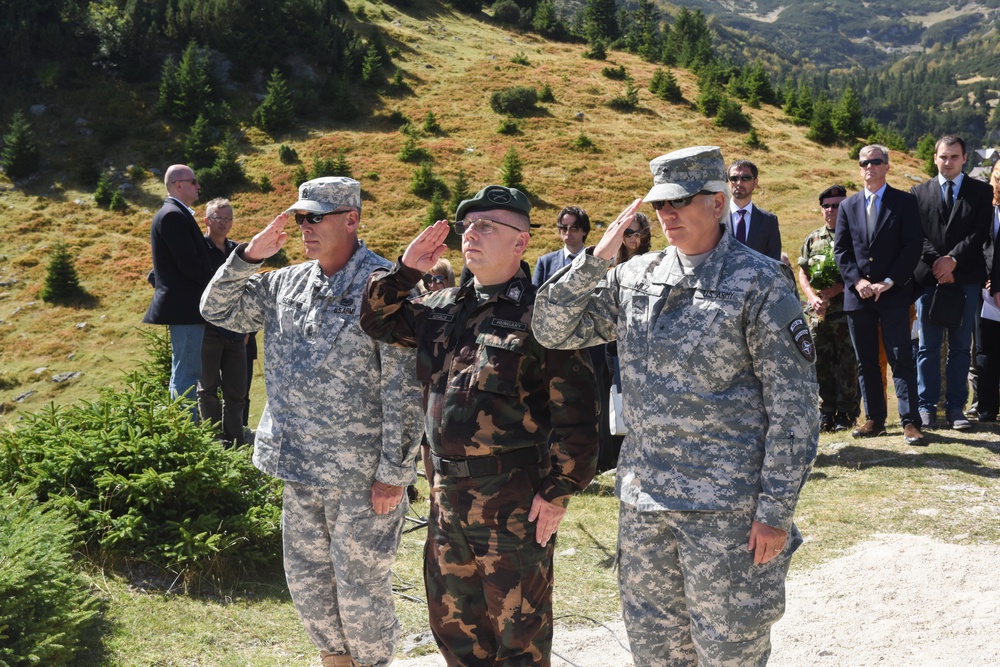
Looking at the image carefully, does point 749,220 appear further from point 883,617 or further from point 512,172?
point 512,172

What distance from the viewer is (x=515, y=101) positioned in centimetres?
4031

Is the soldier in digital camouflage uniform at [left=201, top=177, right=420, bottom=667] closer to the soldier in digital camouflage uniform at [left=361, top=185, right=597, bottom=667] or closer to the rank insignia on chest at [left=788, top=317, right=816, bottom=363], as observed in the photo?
the soldier in digital camouflage uniform at [left=361, top=185, right=597, bottom=667]

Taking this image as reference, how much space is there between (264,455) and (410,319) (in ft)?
3.01

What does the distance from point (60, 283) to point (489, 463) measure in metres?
25.2

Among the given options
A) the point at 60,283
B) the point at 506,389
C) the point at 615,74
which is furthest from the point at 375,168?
the point at 506,389

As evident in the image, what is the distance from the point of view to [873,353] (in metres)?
6.93

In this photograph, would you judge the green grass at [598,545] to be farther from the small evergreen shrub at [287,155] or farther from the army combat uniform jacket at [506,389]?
the small evergreen shrub at [287,155]

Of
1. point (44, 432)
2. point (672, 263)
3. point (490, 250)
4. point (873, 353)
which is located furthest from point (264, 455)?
point (873, 353)

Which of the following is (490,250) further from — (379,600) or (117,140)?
(117,140)

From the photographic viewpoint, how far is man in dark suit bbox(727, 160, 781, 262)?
244 inches

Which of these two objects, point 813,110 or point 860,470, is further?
point 813,110

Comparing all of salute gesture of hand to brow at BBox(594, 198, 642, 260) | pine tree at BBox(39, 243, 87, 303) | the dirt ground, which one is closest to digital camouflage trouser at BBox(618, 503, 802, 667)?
salute gesture of hand to brow at BBox(594, 198, 642, 260)

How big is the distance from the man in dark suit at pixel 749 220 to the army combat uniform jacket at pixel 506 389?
3.57m

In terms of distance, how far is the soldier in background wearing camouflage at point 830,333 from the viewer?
780 cm
